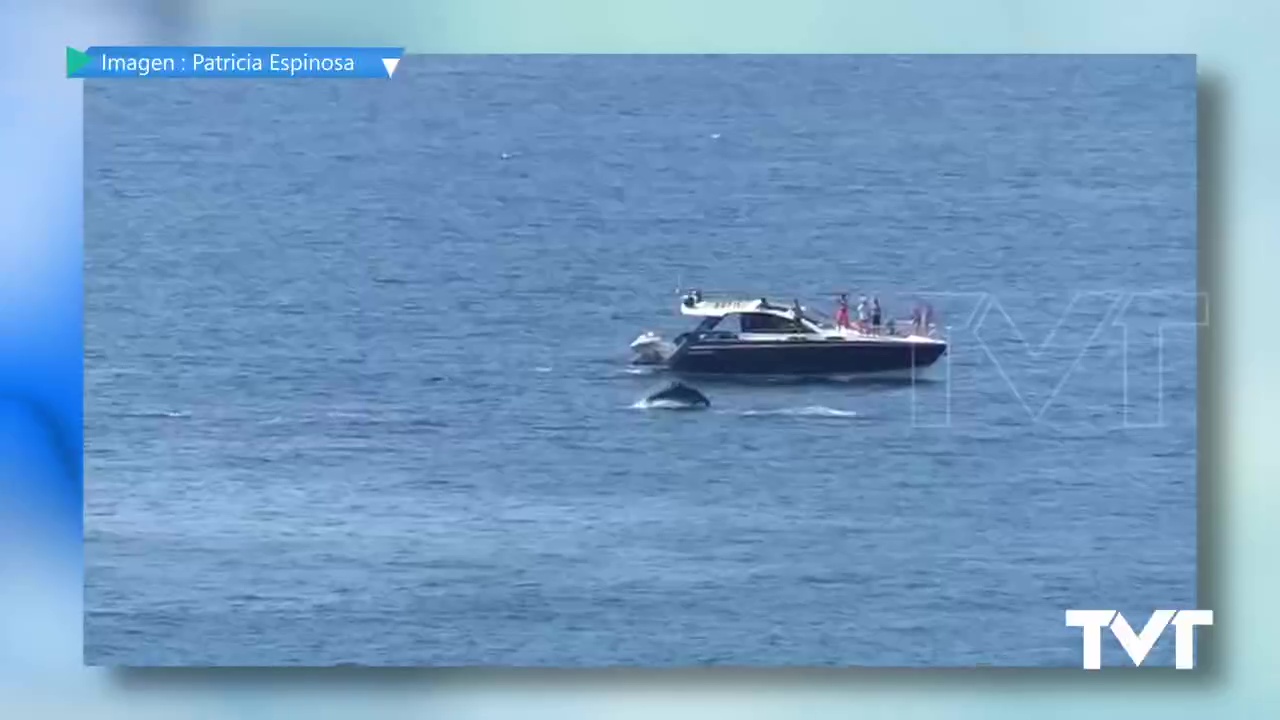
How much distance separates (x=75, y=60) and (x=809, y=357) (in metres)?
1.29

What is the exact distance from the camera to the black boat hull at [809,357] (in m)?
2.57

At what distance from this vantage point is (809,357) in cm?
258

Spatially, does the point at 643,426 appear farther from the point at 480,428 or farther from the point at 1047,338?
the point at 1047,338

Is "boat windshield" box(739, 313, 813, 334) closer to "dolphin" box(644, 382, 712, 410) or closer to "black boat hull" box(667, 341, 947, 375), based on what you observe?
"black boat hull" box(667, 341, 947, 375)

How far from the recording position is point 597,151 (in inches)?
101

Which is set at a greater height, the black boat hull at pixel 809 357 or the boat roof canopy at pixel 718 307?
the boat roof canopy at pixel 718 307

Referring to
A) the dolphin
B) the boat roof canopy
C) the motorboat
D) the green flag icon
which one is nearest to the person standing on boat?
the motorboat

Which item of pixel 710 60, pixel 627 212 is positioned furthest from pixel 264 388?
pixel 710 60

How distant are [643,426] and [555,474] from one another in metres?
0.16

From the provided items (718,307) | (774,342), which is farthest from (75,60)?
(774,342)
